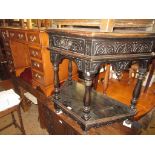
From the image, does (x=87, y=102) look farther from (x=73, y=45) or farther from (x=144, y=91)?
(x=144, y=91)

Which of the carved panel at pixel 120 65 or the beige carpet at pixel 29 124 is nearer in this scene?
the carved panel at pixel 120 65

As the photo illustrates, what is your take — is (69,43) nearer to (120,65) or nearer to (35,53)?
(120,65)

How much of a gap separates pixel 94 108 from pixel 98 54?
3.32 feet

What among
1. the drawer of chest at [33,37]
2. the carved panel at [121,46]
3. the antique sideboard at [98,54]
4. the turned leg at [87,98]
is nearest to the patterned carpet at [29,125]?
the antique sideboard at [98,54]

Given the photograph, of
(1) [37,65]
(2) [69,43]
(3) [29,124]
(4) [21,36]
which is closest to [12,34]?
(4) [21,36]

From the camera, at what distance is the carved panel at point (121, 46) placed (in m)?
1.31

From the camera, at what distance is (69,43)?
1.53 m

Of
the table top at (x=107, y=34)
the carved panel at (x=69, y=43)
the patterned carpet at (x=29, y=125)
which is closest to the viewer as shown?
the table top at (x=107, y=34)

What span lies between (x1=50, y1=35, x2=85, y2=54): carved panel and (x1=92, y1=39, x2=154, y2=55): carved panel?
0.17 metres

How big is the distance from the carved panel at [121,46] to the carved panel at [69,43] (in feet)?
0.55

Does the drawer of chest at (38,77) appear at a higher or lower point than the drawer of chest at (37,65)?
lower

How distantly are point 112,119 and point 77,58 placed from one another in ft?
3.26

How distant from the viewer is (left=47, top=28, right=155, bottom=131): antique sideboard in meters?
1.31

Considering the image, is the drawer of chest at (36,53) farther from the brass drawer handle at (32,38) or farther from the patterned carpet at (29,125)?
the patterned carpet at (29,125)
